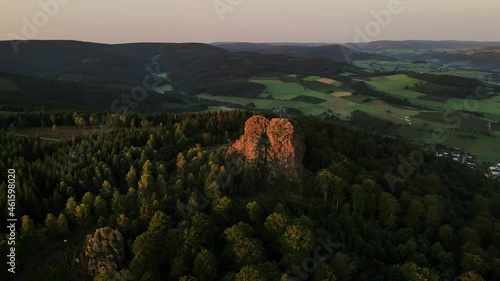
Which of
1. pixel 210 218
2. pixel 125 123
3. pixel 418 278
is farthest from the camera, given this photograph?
pixel 125 123

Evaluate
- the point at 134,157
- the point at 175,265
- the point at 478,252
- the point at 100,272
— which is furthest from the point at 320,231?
the point at 134,157

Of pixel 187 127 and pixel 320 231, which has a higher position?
pixel 187 127

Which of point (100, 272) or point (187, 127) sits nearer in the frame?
point (100, 272)

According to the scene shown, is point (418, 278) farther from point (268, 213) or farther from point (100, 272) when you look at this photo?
point (100, 272)

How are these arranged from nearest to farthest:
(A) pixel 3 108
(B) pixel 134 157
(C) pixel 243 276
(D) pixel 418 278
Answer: (C) pixel 243 276 < (D) pixel 418 278 < (B) pixel 134 157 < (A) pixel 3 108
